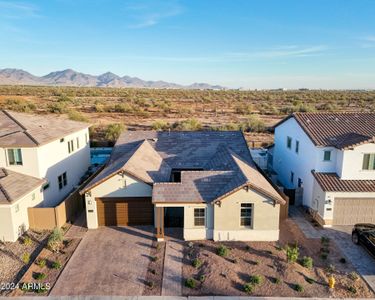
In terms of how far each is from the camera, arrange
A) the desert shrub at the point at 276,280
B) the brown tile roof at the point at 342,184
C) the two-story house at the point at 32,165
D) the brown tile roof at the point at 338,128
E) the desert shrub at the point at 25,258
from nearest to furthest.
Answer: the desert shrub at the point at 276,280 → the desert shrub at the point at 25,258 → the two-story house at the point at 32,165 → the brown tile roof at the point at 342,184 → the brown tile roof at the point at 338,128

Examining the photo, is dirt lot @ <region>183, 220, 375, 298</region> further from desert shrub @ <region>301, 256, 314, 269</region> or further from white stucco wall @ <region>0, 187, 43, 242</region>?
white stucco wall @ <region>0, 187, 43, 242</region>

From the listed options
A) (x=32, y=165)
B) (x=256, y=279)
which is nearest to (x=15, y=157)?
(x=32, y=165)

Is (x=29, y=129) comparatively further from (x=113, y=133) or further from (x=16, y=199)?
(x=113, y=133)

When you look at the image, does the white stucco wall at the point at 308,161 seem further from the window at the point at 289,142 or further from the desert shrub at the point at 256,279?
the desert shrub at the point at 256,279

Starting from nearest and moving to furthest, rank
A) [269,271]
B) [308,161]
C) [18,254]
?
[269,271] < [18,254] < [308,161]

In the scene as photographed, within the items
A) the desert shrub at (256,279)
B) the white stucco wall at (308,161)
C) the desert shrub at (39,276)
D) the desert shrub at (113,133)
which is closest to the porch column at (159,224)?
the desert shrub at (256,279)

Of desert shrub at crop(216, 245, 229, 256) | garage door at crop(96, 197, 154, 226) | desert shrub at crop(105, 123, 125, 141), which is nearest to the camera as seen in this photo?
desert shrub at crop(216, 245, 229, 256)

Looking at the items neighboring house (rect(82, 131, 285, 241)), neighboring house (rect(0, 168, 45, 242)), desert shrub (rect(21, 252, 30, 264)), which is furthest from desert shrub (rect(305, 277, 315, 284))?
neighboring house (rect(0, 168, 45, 242))
